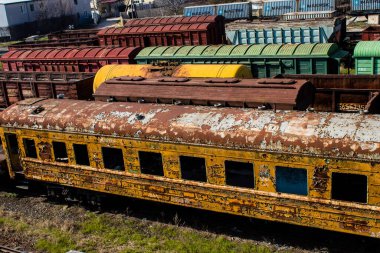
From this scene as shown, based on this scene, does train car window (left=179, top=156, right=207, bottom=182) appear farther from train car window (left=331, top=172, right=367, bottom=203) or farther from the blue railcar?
the blue railcar

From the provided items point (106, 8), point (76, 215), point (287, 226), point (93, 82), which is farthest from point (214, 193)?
point (106, 8)

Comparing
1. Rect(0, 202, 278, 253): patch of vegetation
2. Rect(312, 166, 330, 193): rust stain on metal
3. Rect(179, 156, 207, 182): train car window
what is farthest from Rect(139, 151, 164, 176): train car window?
Rect(312, 166, 330, 193): rust stain on metal

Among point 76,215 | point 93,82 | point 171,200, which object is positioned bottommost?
point 76,215

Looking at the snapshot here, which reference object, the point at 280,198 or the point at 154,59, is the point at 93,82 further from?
the point at 280,198

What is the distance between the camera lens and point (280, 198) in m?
9.84

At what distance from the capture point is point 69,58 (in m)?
25.5

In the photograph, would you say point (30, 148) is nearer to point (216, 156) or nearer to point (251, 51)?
point (216, 156)

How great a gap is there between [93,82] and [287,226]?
38.1ft

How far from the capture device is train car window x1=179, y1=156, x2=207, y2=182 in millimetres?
10750

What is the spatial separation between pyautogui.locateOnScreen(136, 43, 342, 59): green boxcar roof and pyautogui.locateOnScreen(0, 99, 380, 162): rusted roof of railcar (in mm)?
10425

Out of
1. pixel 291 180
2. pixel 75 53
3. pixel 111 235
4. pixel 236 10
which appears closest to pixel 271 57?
pixel 75 53

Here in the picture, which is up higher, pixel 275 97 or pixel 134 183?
pixel 275 97

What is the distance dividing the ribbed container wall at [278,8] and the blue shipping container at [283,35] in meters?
15.8

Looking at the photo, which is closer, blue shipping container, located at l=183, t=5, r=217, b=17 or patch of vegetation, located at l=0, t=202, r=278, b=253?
patch of vegetation, located at l=0, t=202, r=278, b=253
